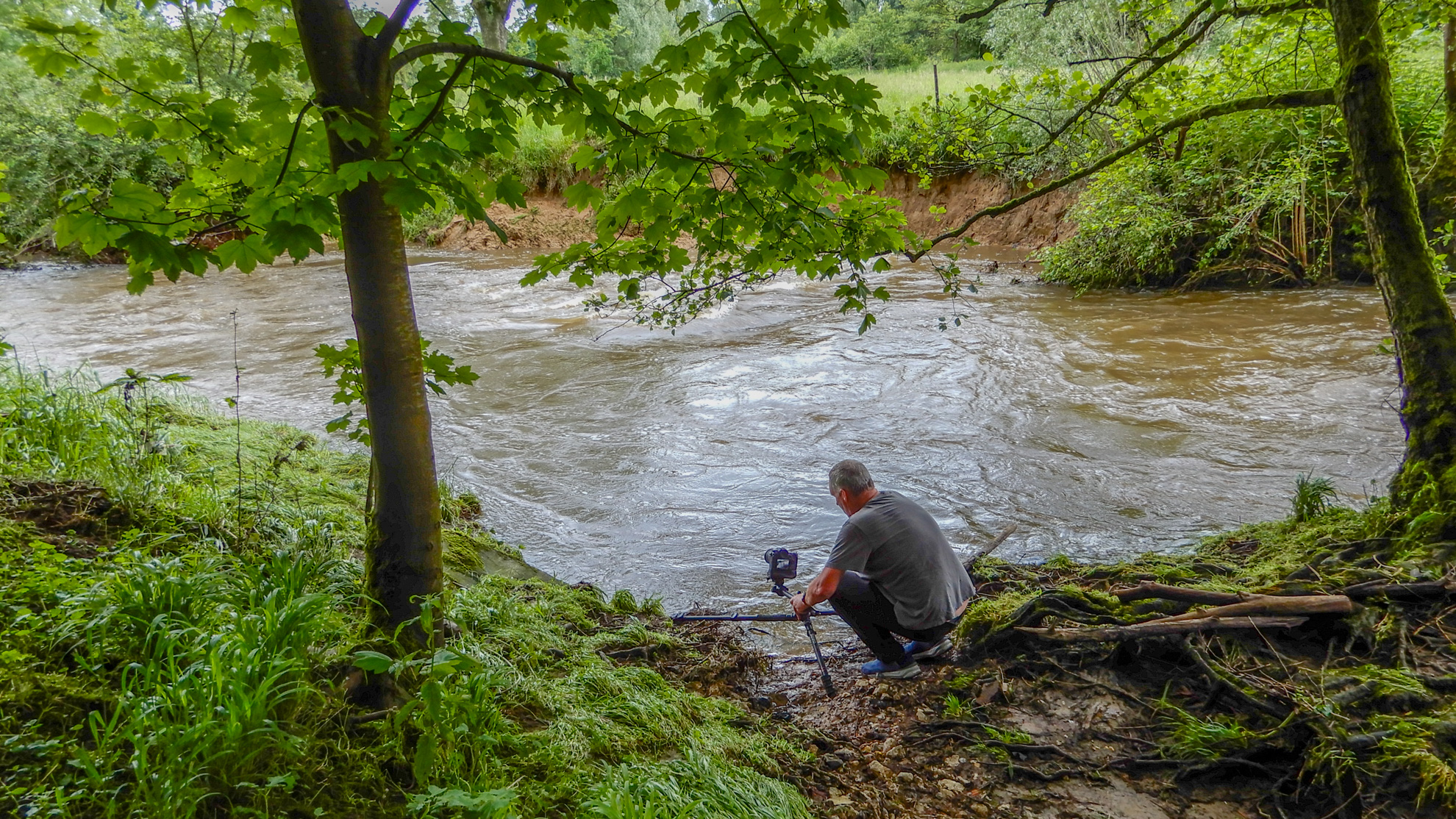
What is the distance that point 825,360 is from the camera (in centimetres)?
1160

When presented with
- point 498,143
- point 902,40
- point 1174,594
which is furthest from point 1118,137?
point 902,40

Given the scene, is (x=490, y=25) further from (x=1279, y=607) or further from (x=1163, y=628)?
(x=1279, y=607)

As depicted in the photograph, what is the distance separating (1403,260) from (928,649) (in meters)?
3.13

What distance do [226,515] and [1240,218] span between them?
1431 cm

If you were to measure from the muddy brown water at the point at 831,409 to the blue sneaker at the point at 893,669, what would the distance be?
3.99 feet

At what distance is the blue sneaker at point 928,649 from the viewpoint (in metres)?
4.38

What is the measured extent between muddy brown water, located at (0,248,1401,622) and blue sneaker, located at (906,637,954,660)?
4.40 feet

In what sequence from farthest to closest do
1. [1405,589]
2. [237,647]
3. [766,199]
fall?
[1405,589], [766,199], [237,647]

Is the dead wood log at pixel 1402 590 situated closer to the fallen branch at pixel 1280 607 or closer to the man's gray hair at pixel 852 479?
the fallen branch at pixel 1280 607

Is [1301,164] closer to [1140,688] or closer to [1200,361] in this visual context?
[1200,361]

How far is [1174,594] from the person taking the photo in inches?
147

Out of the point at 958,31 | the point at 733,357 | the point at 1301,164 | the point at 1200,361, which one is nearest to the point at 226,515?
the point at 733,357

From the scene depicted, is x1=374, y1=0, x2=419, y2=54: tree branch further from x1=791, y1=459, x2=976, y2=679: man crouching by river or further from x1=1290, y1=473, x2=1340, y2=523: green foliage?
x1=1290, y1=473, x2=1340, y2=523: green foliage

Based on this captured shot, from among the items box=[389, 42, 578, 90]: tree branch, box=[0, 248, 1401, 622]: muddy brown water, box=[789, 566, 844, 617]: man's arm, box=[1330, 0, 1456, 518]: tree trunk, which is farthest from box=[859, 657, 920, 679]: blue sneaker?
box=[389, 42, 578, 90]: tree branch
